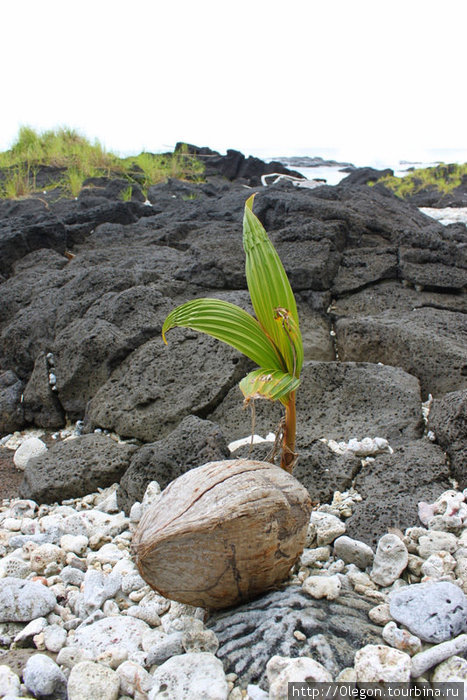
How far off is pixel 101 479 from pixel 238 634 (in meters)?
1.52

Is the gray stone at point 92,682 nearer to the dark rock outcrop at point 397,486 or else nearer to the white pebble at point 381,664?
the white pebble at point 381,664

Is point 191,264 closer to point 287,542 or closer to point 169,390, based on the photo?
point 169,390

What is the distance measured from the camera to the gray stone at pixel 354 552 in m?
1.98

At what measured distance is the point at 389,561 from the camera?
1.90 m

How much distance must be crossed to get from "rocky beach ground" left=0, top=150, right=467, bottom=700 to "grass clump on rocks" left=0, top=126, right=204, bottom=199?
164 inches

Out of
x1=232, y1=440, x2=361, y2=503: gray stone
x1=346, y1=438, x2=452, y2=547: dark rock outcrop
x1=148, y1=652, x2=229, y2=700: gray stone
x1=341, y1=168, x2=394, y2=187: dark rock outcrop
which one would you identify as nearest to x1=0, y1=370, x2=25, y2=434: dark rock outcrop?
x1=232, y1=440, x2=361, y2=503: gray stone

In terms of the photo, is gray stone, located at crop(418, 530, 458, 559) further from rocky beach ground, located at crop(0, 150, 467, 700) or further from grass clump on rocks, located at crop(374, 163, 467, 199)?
grass clump on rocks, located at crop(374, 163, 467, 199)

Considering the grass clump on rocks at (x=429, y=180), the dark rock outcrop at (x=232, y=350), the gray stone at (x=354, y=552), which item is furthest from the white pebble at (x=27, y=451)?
the grass clump on rocks at (x=429, y=180)

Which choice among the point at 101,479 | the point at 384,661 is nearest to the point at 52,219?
the point at 101,479

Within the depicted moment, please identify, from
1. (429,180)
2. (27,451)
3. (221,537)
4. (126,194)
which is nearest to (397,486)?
(221,537)

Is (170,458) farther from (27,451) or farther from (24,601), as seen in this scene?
(27,451)

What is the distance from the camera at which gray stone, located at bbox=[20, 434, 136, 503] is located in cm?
295

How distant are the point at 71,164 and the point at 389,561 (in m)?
10.8

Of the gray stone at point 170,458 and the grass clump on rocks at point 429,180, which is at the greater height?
the grass clump on rocks at point 429,180
